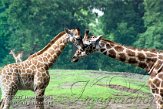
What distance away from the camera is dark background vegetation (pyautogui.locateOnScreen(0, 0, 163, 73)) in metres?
48.0

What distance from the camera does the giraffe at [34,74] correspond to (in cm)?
1186

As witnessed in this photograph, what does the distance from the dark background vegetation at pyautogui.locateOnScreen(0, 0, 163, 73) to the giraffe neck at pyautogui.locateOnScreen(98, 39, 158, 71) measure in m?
36.0

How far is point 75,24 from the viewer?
5062 centimetres

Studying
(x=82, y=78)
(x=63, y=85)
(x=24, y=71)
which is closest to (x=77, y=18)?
(x=82, y=78)

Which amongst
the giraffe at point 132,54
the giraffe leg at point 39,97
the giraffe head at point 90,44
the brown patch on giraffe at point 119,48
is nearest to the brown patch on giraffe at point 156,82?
the giraffe at point 132,54

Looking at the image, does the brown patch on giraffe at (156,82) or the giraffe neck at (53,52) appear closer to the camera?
the brown patch on giraffe at (156,82)

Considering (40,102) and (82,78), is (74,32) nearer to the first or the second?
(40,102)

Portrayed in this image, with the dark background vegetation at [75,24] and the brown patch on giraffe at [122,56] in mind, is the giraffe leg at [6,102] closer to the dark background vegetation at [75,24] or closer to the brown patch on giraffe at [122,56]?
the brown patch on giraffe at [122,56]

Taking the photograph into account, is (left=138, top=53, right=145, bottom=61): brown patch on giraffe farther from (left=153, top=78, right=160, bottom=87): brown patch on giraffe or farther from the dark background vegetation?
the dark background vegetation

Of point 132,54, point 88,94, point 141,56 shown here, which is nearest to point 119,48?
point 132,54

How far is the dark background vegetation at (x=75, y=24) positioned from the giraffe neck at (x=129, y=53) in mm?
35962

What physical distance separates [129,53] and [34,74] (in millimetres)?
3187

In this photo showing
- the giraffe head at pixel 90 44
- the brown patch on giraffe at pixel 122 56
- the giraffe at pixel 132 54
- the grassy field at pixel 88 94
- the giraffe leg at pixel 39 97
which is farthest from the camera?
the grassy field at pixel 88 94

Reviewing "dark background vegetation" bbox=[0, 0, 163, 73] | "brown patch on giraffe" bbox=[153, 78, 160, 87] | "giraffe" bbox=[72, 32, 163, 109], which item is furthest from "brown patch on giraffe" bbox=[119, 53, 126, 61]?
"dark background vegetation" bbox=[0, 0, 163, 73]
